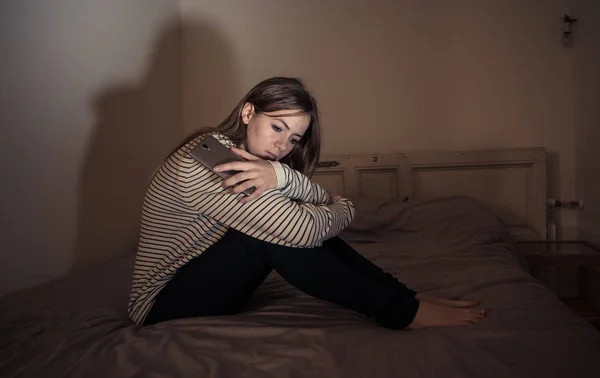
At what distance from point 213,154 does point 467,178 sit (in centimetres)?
156

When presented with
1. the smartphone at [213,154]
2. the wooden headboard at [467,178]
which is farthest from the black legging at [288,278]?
the wooden headboard at [467,178]

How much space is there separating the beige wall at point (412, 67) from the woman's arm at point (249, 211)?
57.7 inches

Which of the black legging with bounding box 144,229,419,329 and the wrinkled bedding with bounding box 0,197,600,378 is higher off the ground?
the black legging with bounding box 144,229,419,329

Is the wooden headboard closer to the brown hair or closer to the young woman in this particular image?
the brown hair

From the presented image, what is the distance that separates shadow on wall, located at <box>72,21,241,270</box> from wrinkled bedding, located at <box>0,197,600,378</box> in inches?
16.5

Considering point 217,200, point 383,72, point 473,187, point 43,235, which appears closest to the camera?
point 217,200

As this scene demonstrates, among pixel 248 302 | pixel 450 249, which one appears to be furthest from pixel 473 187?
pixel 248 302

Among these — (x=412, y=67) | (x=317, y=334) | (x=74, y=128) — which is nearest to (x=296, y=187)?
(x=317, y=334)

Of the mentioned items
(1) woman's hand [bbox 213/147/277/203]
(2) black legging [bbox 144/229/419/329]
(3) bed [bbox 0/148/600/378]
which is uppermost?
(1) woman's hand [bbox 213/147/277/203]

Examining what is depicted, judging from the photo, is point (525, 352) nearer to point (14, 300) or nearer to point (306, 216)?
point (306, 216)

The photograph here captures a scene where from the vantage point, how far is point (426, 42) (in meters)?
2.29

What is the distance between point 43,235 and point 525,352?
1.33 meters

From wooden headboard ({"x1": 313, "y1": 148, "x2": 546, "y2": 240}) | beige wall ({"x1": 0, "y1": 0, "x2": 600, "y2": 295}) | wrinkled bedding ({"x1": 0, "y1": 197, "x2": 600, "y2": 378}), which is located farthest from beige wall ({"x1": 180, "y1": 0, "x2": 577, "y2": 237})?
wrinkled bedding ({"x1": 0, "y1": 197, "x2": 600, "y2": 378})

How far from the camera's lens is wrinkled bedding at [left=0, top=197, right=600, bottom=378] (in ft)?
2.50
